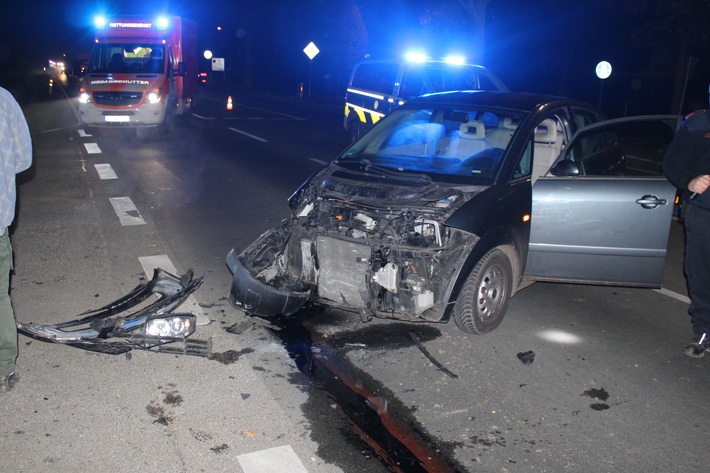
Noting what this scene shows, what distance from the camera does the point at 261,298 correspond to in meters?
4.97

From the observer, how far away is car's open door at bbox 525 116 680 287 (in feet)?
17.4

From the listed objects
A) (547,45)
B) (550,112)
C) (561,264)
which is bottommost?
(561,264)

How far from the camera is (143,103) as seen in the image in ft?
51.7

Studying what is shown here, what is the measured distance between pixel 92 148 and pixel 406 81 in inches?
268

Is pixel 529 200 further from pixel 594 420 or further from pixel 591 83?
pixel 591 83

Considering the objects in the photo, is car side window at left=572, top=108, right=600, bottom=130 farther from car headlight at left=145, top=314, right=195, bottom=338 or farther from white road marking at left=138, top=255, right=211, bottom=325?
car headlight at left=145, top=314, right=195, bottom=338

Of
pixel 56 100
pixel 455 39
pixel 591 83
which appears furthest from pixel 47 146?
pixel 591 83

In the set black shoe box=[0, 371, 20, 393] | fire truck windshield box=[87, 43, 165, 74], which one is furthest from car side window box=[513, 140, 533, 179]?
fire truck windshield box=[87, 43, 165, 74]

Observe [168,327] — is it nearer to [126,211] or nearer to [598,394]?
[598,394]

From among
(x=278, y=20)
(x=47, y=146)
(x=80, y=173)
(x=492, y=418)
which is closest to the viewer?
(x=492, y=418)

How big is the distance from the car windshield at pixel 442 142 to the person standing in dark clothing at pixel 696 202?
1280 mm

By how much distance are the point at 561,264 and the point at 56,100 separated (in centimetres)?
2689

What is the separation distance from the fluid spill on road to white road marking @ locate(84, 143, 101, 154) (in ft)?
32.8

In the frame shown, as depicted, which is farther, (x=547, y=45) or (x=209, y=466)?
(x=547, y=45)
